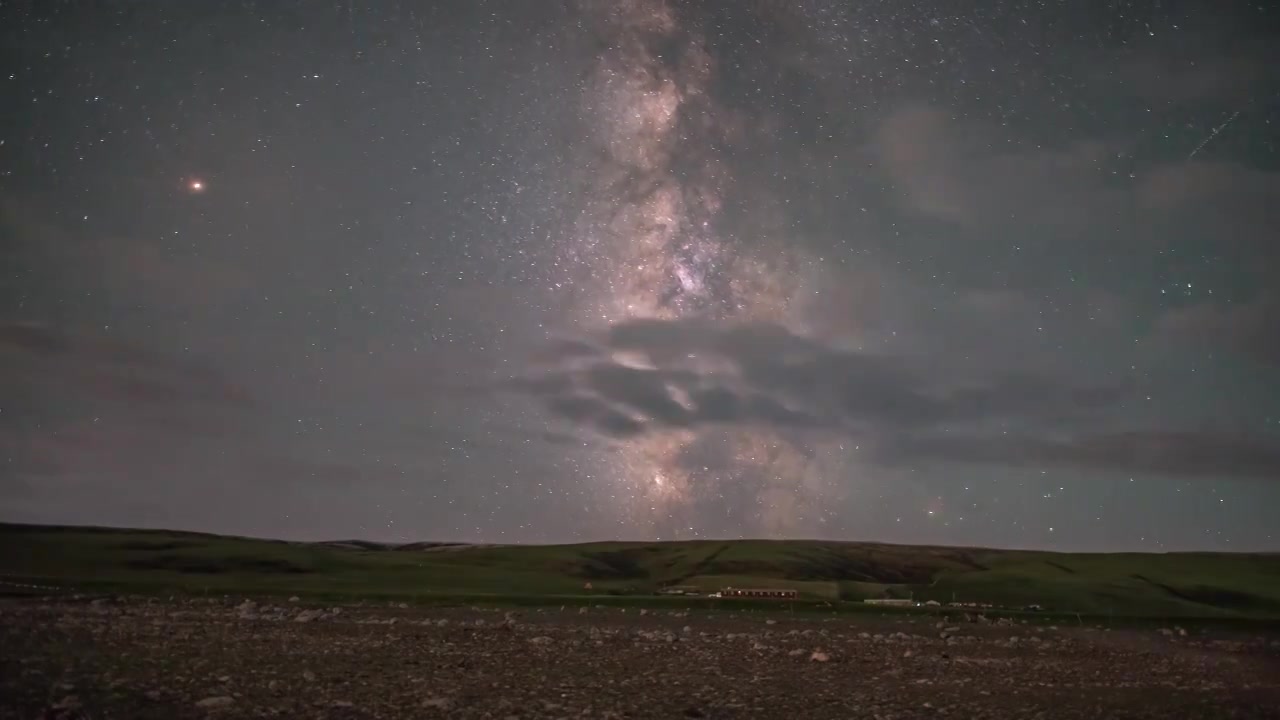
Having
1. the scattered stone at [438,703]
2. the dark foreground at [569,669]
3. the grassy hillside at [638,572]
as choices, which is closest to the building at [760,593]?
the grassy hillside at [638,572]

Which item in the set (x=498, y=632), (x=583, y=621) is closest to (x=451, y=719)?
(x=498, y=632)

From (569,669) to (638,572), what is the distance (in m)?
80.8

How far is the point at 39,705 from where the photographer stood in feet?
31.0

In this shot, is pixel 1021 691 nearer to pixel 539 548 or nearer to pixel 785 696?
pixel 785 696

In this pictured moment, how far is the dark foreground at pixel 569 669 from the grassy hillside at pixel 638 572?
17.0m

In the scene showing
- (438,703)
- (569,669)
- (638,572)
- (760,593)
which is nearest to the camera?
(438,703)

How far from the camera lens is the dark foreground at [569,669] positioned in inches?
443

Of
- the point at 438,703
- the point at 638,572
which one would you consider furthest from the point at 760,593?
the point at 438,703

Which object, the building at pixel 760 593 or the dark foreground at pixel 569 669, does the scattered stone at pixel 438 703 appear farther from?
the building at pixel 760 593

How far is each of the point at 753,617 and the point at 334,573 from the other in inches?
2005

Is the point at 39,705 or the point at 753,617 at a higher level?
the point at 39,705

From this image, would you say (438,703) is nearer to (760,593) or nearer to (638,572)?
(760,593)

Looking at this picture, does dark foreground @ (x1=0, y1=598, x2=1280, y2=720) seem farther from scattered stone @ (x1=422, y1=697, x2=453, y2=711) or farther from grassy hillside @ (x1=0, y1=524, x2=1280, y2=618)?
grassy hillside @ (x1=0, y1=524, x2=1280, y2=618)

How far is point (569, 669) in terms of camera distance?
15.8 meters
